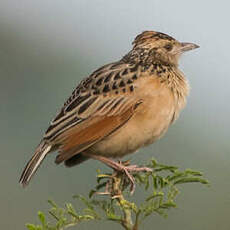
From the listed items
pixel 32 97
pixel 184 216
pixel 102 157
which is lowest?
pixel 184 216

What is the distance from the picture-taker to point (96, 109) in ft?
24.0

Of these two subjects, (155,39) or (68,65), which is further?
(68,65)

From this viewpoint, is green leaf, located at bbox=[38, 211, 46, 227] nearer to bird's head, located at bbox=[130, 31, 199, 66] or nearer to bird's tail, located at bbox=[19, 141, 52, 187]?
bird's tail, located at bbox=[19, 141, 52, 187]

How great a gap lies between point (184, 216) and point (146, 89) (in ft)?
37.5

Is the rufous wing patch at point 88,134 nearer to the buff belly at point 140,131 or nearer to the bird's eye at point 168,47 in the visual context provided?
the buff belly at point 140,131

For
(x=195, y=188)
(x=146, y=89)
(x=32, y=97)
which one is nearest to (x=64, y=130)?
(x=146, y=89)

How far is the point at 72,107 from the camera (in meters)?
7.23

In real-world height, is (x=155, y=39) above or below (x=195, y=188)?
above

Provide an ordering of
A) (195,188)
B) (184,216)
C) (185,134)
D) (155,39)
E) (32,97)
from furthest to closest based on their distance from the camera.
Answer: (32,97)
(185,134)
(195,188)
(184,216)
(155,39)

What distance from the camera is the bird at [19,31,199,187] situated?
23.0 ft

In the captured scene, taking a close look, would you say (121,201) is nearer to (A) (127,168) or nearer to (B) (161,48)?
(A) (127,168)

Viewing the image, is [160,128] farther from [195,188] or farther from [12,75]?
[12,75]

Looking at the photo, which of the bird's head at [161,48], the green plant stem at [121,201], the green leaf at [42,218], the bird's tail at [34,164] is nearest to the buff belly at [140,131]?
the bird's tail at [34,164]

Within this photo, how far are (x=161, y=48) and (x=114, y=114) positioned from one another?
1047 millimetres
